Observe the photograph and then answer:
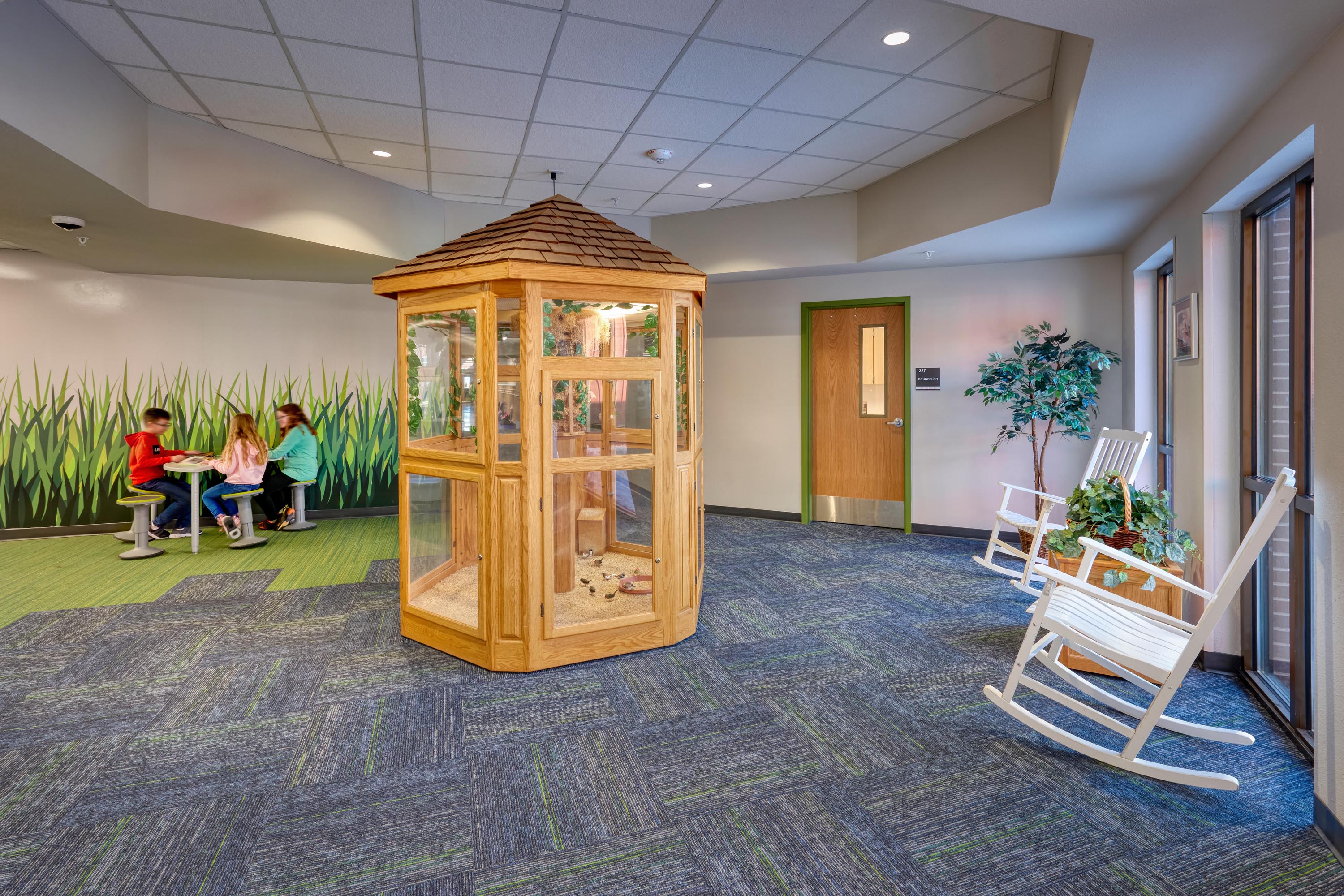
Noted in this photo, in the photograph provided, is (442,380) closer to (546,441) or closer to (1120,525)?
(546,441)

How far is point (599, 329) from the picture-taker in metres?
3.33

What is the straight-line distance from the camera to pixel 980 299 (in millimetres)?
6031

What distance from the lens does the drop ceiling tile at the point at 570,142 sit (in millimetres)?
4414

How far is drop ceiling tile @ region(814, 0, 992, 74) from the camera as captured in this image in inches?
117

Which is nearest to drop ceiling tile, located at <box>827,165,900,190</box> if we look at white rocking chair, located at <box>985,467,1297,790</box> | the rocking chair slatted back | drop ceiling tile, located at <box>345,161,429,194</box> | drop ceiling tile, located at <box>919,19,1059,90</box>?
drop ceiling tile, located at <box>919,19,1059,90</box>

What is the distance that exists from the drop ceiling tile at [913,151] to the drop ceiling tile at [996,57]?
86 centimetres

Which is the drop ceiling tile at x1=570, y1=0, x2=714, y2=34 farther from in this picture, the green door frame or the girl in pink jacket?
the girl in pink jacket

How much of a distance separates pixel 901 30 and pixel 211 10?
3.11 m

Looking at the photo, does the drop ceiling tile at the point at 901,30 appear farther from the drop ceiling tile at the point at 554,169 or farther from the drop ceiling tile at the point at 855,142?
the drop ceiling tile at the point at 554,169

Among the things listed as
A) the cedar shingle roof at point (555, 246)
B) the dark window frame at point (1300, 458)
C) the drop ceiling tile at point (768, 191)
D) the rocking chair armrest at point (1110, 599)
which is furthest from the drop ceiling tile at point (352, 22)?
the dark window frame at point (1300, 458)

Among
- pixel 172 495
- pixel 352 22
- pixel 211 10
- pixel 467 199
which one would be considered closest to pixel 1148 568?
pixel 352 22

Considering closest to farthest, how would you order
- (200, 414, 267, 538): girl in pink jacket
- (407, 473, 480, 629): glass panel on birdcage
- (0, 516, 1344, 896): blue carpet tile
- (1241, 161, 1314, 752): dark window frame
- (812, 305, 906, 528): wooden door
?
(0, 516, 1344, 896): blue carpet tile < (1241, 161, 1314, 752): dark window frame < (407, 473, 480, 629): glass panel on birdcage < (200, 414, 267, 538): girl in pink jacket < (812, 305, 906, 528): wooden door

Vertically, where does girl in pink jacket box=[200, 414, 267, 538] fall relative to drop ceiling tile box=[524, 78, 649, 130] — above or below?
below

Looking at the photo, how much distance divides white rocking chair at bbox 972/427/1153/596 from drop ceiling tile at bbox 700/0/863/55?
2.61 metres
